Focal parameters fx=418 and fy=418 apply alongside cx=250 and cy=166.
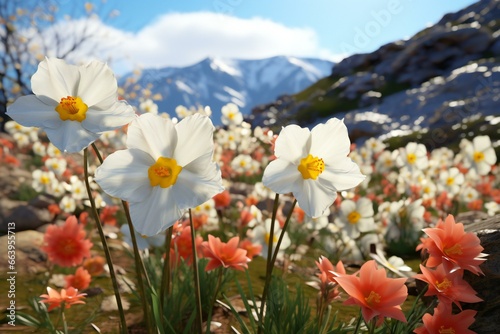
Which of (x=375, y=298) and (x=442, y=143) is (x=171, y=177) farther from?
(x=442, y=143)

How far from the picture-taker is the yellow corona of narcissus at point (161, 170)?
3.47ft

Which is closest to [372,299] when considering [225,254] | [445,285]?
[445,285]

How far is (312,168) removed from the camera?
127cm

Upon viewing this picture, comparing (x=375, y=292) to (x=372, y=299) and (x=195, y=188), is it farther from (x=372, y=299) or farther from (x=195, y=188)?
(x=195, y=188)

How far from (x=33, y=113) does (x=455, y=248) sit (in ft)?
4.54

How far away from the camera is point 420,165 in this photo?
193 inches

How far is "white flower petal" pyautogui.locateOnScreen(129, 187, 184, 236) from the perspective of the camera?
1.04 meters

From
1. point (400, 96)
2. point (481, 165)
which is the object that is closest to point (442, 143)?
point (400, 96)

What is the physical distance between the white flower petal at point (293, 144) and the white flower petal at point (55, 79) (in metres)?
0.63

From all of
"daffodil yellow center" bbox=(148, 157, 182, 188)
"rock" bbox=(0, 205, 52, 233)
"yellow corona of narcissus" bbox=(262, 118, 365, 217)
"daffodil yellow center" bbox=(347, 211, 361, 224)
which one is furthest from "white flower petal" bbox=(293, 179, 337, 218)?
"rock" bbox=(0, 205, 52, 233)

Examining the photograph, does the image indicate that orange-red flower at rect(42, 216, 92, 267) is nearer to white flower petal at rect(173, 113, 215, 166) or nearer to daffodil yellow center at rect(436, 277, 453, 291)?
white flower petal at rect(173, 113, 215, 166)

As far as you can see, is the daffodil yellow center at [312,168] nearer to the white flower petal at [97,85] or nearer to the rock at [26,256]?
the white flower petal at [97,85]

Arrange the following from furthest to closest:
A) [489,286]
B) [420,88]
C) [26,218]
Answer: [420,88] < [26,218] < [489,286]

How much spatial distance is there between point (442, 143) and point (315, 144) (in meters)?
26.9
